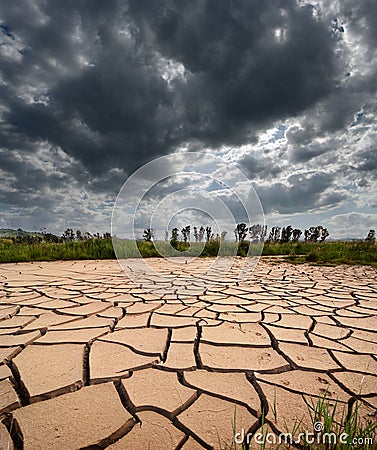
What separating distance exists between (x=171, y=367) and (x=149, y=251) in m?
7.22

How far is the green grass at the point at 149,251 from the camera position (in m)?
7.32

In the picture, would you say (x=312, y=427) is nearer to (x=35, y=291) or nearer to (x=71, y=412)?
(x=71, y=412)

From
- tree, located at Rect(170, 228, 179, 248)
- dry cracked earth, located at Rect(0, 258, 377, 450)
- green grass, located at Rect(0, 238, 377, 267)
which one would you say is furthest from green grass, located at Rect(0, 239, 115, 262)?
dry cracked earth, located at Rect(0, 258, 377, 450)

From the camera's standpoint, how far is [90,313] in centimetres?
239

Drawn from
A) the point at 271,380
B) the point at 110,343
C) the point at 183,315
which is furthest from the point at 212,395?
the point at 183,315

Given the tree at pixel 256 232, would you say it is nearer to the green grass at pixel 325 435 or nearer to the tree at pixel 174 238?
the tree at pixel 174 238

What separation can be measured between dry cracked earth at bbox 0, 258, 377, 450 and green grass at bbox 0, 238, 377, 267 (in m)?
4.94

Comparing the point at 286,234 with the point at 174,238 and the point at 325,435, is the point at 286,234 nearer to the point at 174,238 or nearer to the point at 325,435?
the point at 174,238

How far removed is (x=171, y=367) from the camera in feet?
4.78

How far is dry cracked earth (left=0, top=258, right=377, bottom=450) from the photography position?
104 centimetres

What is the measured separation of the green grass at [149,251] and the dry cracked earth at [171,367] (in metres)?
4.94

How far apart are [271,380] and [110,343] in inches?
40.9

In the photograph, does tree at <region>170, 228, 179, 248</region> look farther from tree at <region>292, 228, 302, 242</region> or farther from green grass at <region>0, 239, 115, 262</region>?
tree at <region>292, 228, 302, 242</region>
